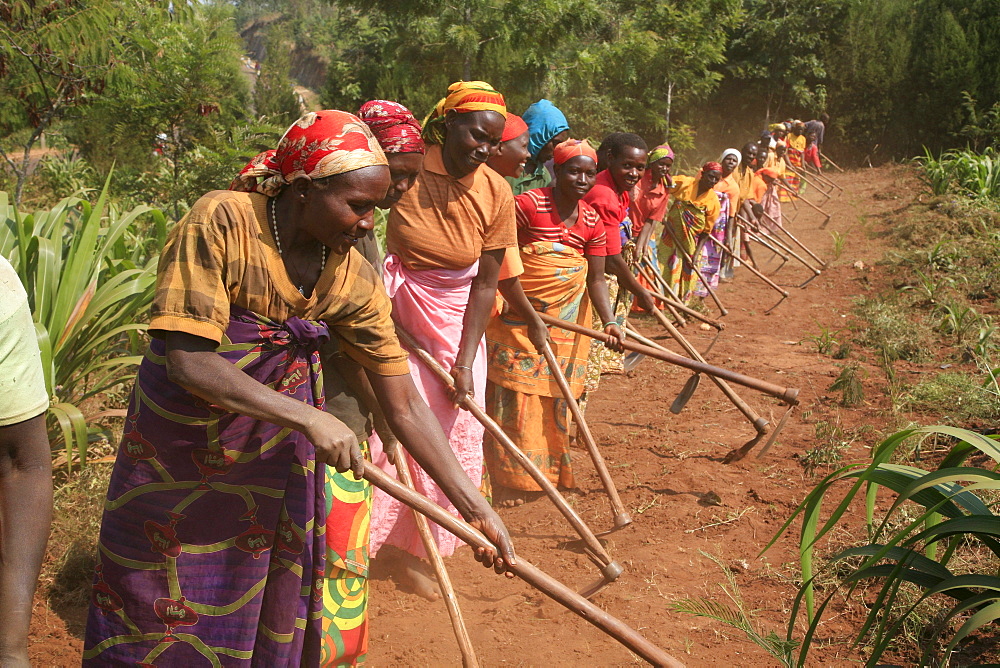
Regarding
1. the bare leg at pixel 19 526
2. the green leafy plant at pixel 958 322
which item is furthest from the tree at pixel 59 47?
the green leafy plant at pixel 958 322

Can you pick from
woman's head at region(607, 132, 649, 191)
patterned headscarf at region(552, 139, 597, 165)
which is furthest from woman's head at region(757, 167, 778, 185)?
patterned headscarf at region(552, 139, 597, 165)

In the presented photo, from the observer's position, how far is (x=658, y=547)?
3.77m

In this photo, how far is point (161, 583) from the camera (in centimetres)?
194

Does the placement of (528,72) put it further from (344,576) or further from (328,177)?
(328,177)

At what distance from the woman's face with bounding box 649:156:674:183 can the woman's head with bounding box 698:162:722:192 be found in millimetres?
1020

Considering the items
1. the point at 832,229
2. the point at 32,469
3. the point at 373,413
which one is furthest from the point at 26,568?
the point at 832,229

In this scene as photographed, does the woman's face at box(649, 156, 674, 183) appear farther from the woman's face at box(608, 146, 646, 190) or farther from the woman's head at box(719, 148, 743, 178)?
the woman's head at box(719, 148, 743, 178)

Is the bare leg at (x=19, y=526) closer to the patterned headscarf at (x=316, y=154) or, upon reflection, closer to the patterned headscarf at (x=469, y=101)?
the patterned headscarf at (x=316, y=154)

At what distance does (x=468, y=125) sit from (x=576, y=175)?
106 centimetres

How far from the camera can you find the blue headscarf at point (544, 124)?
502 cm

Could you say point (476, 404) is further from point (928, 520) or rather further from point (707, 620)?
point (928, 520)

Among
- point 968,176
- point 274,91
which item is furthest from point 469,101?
point 274,91

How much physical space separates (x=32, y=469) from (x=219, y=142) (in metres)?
5.43

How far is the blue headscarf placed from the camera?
5.02 m
